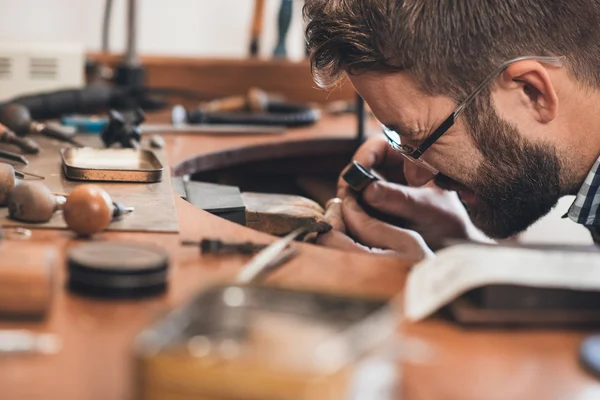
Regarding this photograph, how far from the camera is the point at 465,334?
78 centimetres

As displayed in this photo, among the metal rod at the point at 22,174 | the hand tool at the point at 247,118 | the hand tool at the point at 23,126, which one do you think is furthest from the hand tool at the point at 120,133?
the hand tool at the point at 247,118

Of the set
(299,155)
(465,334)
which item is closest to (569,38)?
(465,334)

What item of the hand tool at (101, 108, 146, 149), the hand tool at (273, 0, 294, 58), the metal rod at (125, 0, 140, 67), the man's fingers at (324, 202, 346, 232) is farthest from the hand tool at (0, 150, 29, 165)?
the hand tool at (273, 0, 294, 58)

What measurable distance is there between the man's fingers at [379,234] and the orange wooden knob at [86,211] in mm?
510

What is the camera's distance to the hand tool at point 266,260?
88 cm

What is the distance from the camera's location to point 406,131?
1458 mm

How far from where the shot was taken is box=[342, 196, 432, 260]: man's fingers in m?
1.35

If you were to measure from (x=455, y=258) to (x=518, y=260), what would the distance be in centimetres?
6

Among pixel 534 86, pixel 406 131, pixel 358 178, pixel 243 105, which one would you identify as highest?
pixel 534 86

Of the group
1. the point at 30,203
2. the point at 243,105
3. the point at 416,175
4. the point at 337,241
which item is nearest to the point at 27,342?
the point at 30,203

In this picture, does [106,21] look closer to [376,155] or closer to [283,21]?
[283,21]

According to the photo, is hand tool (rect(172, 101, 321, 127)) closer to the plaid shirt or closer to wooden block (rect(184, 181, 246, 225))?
wooden block (rect(184, 181, 246, 225))

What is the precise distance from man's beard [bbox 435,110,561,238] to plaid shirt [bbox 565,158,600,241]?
56 mm

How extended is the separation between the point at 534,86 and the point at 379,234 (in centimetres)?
34
